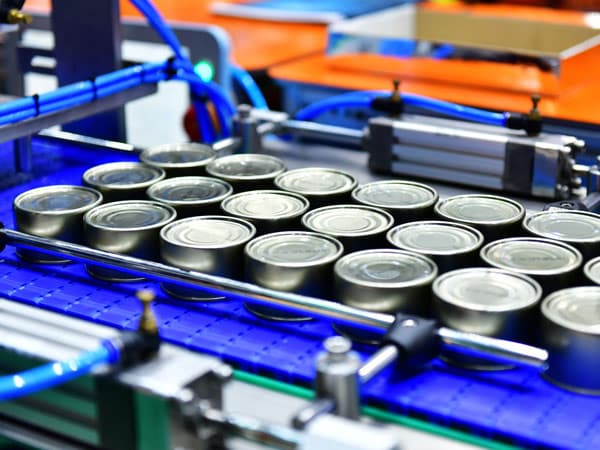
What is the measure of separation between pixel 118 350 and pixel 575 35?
2.51m

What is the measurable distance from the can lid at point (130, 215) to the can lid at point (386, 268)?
32 centimetres

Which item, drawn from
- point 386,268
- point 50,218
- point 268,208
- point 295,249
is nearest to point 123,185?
point 50,218

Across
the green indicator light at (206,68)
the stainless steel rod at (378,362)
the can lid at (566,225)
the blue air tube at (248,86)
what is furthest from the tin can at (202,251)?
the blue air tube at (248,86)

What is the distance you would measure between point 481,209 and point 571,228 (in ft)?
0.51

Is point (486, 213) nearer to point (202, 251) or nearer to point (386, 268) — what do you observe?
point (386, 268)

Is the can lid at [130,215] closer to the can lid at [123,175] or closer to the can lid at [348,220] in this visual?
the can lid at [123,175]

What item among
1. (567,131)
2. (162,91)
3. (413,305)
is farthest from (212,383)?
(162,91)

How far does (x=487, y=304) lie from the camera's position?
120cm

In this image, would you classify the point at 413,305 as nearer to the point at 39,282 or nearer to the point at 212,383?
the point at 212,383

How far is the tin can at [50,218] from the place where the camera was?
58.5 inches

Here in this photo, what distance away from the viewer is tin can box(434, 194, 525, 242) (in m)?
1.46

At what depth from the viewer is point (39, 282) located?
1417 mm

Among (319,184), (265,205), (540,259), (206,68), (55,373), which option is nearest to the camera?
(55,373)

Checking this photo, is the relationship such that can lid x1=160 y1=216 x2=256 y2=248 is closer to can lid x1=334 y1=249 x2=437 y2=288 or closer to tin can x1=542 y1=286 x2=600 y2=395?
can lid x1=334 y1=249 x2=437 y2=288
